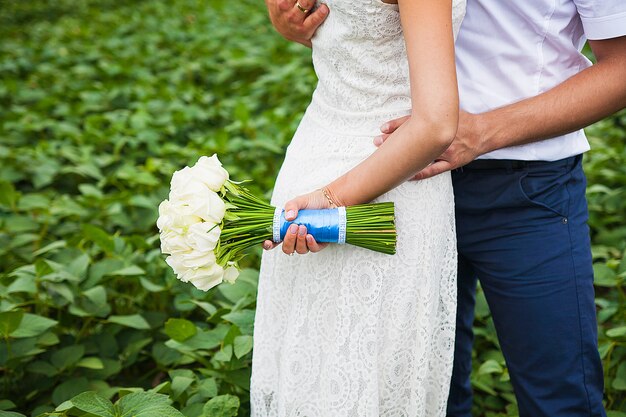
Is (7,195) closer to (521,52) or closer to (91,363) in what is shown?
(91,363)

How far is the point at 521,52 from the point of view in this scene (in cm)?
172

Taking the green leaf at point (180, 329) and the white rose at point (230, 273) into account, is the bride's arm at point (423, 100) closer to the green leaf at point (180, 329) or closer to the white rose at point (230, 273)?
the white rose at point (230, 273)

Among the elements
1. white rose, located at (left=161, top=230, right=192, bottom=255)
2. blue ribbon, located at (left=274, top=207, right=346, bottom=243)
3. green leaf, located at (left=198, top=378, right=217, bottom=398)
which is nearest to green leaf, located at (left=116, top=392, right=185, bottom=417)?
green leaf, located at (left=198, top=378, right=217, bottom=398)

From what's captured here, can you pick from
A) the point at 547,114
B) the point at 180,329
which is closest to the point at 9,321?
the point at 180,329

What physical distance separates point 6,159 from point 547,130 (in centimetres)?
349

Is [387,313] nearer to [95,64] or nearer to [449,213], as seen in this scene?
[449,213]

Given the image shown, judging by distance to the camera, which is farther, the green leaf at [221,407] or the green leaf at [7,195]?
the green leaf at [7,195]

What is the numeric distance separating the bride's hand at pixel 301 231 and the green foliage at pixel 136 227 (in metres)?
0.58

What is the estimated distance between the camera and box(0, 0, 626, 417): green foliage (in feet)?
7.86

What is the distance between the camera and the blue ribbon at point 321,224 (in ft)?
5.18

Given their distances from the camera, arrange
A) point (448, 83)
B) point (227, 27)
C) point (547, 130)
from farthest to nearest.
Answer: point (227, 27)
point (547, 130)
point (448, 83)

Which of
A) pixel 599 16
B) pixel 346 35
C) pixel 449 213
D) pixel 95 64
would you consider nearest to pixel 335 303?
pixel 449 213

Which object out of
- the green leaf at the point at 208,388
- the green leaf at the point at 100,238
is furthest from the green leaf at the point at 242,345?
the green leaf at the point at 100,238

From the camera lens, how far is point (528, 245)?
1.78 meters
